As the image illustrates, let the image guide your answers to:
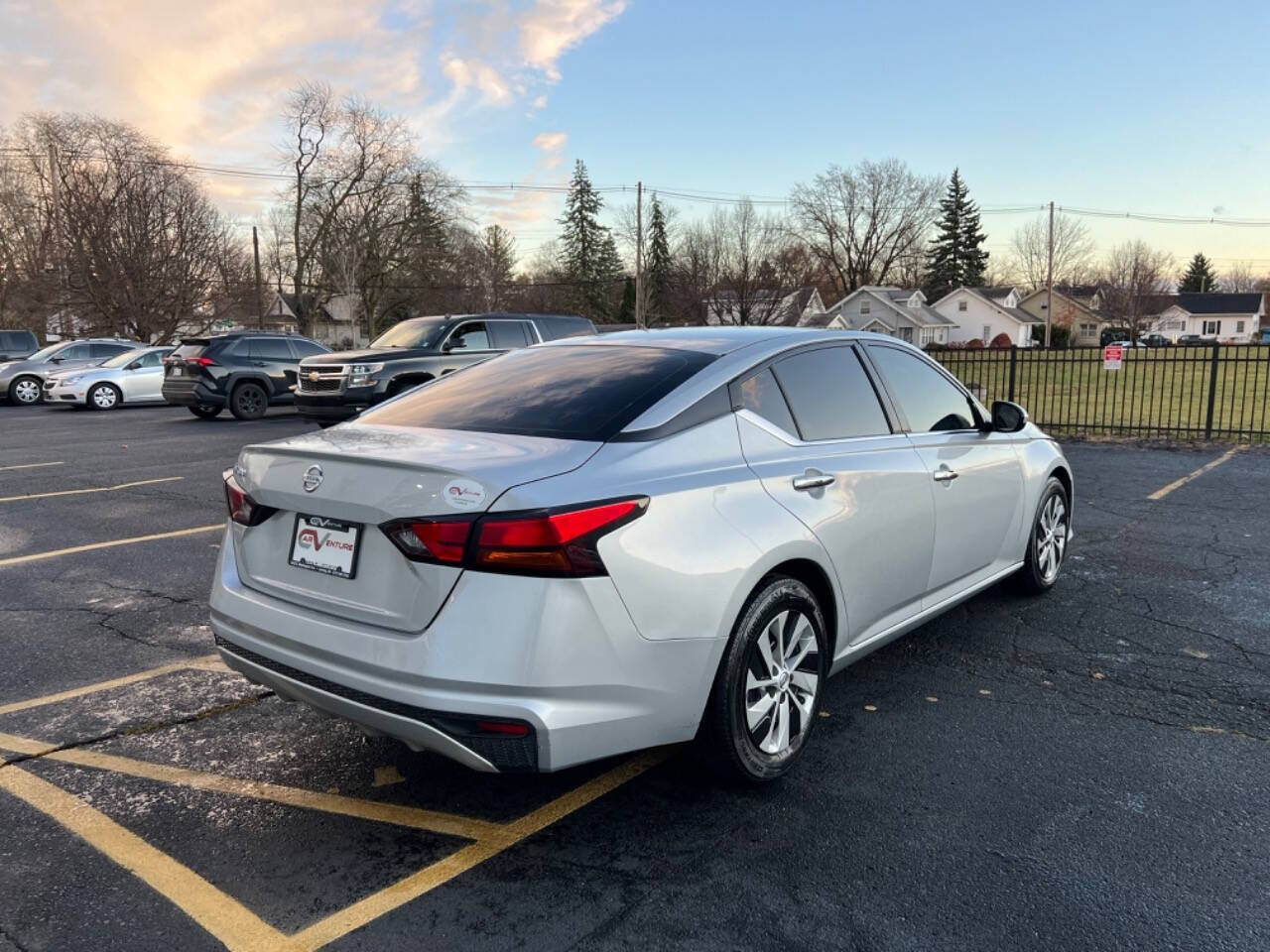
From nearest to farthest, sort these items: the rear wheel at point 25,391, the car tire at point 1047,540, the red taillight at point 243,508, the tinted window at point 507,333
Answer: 1. the red taillight at point 243,508
2. the car tire at point 1047,540
3. the tinted window at point 507,333
4. the rear wheel at point 25,391

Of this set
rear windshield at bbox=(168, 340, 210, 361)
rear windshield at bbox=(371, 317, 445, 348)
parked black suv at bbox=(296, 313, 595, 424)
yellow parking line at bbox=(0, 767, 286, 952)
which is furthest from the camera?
rear windshield at bbox=(168, 340, 210, 361)

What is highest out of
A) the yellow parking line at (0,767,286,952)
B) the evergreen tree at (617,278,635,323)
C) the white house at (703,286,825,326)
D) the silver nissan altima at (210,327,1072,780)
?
the evergreen tree at (617,278,635,323)

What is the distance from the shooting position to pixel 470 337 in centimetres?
1355

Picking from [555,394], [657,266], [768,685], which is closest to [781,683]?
[768,685]

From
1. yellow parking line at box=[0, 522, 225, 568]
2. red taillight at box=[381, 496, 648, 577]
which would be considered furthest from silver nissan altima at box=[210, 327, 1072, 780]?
yellow parking line at box=[0, 522, 225, 568]

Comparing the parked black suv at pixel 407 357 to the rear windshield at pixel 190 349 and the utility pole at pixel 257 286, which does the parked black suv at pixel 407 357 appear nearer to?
the rear windshield at pixel 190 349

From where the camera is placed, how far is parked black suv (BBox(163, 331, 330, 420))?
16.9m

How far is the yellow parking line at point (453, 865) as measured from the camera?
2400 mm

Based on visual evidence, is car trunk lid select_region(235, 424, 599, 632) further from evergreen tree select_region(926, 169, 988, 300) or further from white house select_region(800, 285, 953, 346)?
evergreen tree select_region(926, 169, 988, 300)

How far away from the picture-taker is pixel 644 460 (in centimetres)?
279

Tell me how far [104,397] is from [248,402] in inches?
238

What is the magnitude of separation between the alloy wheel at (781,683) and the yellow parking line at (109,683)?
9.19 feet

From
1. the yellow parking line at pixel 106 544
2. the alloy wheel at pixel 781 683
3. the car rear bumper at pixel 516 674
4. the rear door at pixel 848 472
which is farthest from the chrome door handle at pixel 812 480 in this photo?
the yellow parking line at pixel 106 544

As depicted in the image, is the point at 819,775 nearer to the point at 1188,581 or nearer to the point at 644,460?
the point at 644,460
